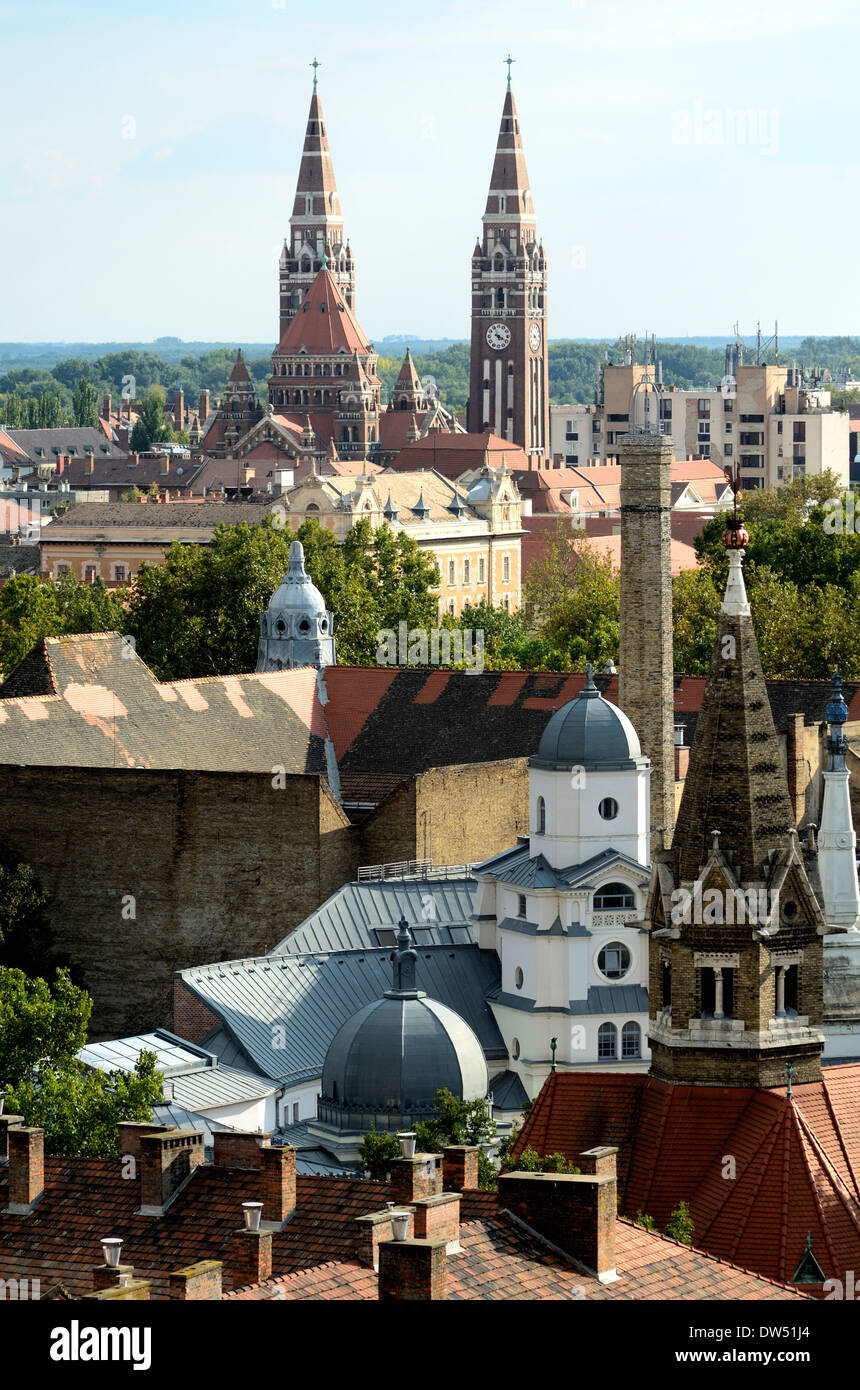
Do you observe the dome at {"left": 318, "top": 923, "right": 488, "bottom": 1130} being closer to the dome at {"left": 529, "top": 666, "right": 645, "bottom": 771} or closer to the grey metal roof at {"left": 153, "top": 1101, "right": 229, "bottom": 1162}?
the grey metal roof at {"left": 153, "top": 1101, "right": 229, "bottom": 1162}

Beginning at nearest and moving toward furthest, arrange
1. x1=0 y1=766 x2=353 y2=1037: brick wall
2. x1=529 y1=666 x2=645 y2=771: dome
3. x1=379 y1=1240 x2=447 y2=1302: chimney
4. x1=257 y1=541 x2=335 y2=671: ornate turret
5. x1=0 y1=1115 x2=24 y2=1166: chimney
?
x1=379 y1=1240 x2=447 y2=1302: chimney → x1=0 y1=1115 x2=24 y2=1166: chimney → x1=529 y1=666 x2=645 y2=771: dome → x1=0 y1=766 x2=353 y2=1037: brick wall → x1=257 y1=541 x2=335 y2=671: ornate turret

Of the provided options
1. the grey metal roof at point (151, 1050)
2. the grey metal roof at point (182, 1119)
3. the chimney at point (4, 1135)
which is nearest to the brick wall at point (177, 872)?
the grey metal roof at point (151, 1050)

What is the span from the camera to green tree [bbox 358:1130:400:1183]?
4775cm

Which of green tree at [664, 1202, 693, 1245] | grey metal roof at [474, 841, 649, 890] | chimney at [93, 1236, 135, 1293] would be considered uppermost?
grey metal roof at [474, 841, 649, 890]

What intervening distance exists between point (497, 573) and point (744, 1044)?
13239cm

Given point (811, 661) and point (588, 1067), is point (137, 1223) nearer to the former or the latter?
point (588, 1067)

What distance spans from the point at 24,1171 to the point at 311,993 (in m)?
28.4

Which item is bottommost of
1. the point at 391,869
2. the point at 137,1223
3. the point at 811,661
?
the point at 137,1223

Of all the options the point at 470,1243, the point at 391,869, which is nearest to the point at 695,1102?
the point at 470,1243

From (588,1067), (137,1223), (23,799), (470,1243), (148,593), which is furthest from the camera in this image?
(148,593)

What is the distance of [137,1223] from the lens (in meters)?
34.9

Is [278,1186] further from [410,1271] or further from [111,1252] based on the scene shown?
[410,1271]

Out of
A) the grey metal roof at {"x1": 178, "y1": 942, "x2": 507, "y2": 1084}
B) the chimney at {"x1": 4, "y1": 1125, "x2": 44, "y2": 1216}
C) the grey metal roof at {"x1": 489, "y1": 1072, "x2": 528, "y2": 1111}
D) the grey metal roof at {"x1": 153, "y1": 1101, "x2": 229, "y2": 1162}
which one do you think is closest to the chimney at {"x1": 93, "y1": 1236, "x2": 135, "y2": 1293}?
the chimney at {"x1": 4, "y1": 1125, "x2": 44, "y2": 1216}

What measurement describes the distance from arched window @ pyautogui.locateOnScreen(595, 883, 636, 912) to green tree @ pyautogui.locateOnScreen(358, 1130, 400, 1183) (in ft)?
45.5
